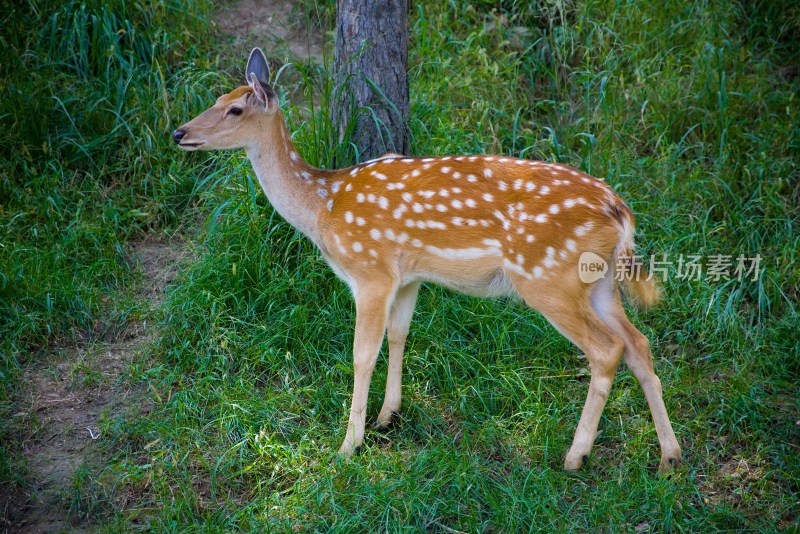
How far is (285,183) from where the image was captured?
541 cm

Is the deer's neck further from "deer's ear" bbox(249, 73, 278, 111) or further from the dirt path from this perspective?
the dirt path

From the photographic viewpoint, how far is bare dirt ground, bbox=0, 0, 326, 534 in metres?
4.91

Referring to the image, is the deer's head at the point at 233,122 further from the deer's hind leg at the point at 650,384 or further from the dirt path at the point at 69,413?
the deer's hind leg at the point at 650,384

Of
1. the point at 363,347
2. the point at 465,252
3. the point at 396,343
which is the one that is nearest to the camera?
the point at 465,252

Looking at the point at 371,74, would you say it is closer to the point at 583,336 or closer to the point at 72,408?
the point at 583,336

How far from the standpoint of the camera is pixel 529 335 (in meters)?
5.93

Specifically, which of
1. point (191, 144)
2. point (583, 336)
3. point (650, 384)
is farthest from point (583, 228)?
Answer: point (191, 144)

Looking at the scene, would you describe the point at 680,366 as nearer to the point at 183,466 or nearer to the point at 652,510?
the point at 652,510

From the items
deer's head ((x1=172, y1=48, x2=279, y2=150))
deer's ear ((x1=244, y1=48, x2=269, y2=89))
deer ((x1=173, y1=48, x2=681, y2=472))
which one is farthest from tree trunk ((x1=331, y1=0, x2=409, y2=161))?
deer's head ((x1=172, y1=48, x2=279, y2=150))

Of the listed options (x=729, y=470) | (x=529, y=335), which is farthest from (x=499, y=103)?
(x=729, y=470)

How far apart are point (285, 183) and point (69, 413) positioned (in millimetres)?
1938

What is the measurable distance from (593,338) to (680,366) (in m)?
1.19

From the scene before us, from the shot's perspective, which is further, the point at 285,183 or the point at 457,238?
the point at 285,183

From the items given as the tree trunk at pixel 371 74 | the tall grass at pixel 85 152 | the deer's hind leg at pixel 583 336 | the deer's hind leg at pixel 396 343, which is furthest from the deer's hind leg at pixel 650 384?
the tall grass at pixel 85 152
